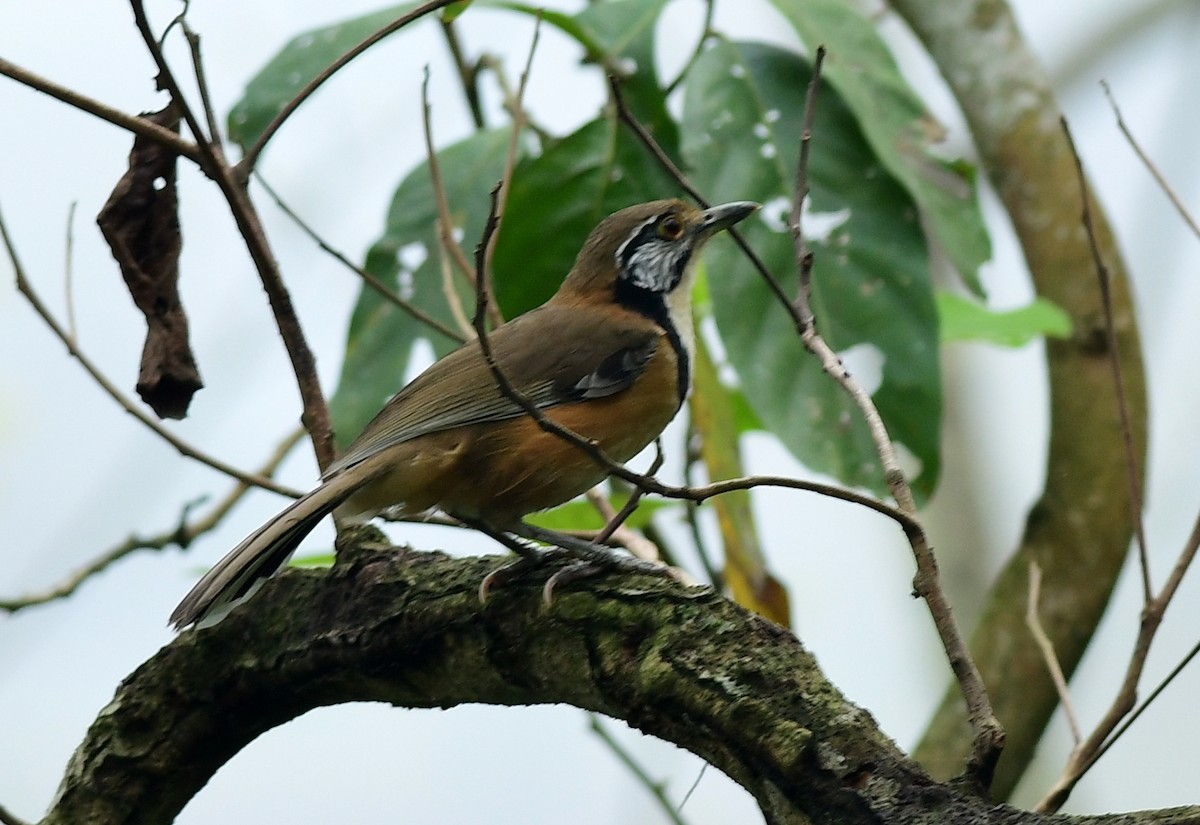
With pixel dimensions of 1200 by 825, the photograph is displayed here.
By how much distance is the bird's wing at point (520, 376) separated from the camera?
3459 mm

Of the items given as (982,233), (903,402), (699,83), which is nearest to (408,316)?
(699,83)

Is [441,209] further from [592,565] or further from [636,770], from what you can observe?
[636,770]

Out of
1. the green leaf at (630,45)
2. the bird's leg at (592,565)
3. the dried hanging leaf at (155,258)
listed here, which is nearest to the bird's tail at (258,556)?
the dried hanging leaf at (155,258)

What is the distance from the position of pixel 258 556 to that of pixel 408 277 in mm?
1633

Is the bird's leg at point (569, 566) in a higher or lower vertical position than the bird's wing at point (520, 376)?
lower

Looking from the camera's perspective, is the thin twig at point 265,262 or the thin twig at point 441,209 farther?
the thin twig at point 441,209

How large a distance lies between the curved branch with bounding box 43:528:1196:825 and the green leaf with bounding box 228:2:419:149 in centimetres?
167

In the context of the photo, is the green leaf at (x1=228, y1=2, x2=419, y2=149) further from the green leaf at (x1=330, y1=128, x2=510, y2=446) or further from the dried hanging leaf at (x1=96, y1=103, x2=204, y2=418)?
the dried hanging leaf at (x1=96, y1=103, x2=204, y2=418)

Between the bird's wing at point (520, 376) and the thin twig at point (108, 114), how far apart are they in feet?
2.88

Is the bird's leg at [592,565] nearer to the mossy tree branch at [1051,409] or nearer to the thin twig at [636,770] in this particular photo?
the thin twig at [636,770]

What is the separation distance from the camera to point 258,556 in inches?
111

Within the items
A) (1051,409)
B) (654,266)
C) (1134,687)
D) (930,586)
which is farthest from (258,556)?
(1051,409)

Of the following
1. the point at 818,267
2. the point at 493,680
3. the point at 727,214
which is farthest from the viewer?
the point at 818,267

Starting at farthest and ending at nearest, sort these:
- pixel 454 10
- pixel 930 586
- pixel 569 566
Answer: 1. pixel 454 10
2. pixel 569 566
3. pixel 930 586
